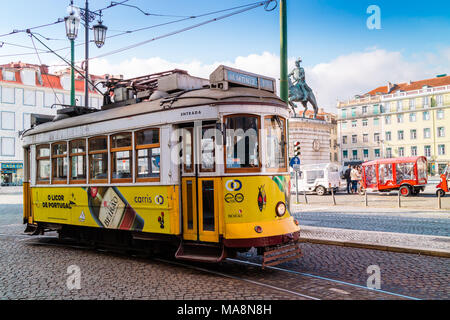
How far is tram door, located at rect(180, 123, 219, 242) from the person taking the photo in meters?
6.79

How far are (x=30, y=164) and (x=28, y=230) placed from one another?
5.56ft

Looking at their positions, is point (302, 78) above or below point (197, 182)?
above

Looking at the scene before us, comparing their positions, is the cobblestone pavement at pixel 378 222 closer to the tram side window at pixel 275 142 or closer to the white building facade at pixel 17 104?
the tram side window at pixel 275 142

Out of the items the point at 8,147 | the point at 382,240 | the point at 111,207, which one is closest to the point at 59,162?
the point at 111,207

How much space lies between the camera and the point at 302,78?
3634 centimetres

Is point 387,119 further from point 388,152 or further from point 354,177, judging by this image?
point 354,177

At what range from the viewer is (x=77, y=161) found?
9172 millimetres

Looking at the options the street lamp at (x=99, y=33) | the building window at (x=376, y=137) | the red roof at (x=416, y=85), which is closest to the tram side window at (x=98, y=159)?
the street lamp at (x=99, y=33)

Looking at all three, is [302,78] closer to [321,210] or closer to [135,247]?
[321,210]

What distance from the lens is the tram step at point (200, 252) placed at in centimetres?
655

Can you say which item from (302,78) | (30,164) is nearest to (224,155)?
(30,164)

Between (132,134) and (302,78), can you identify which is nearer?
(132,134)
